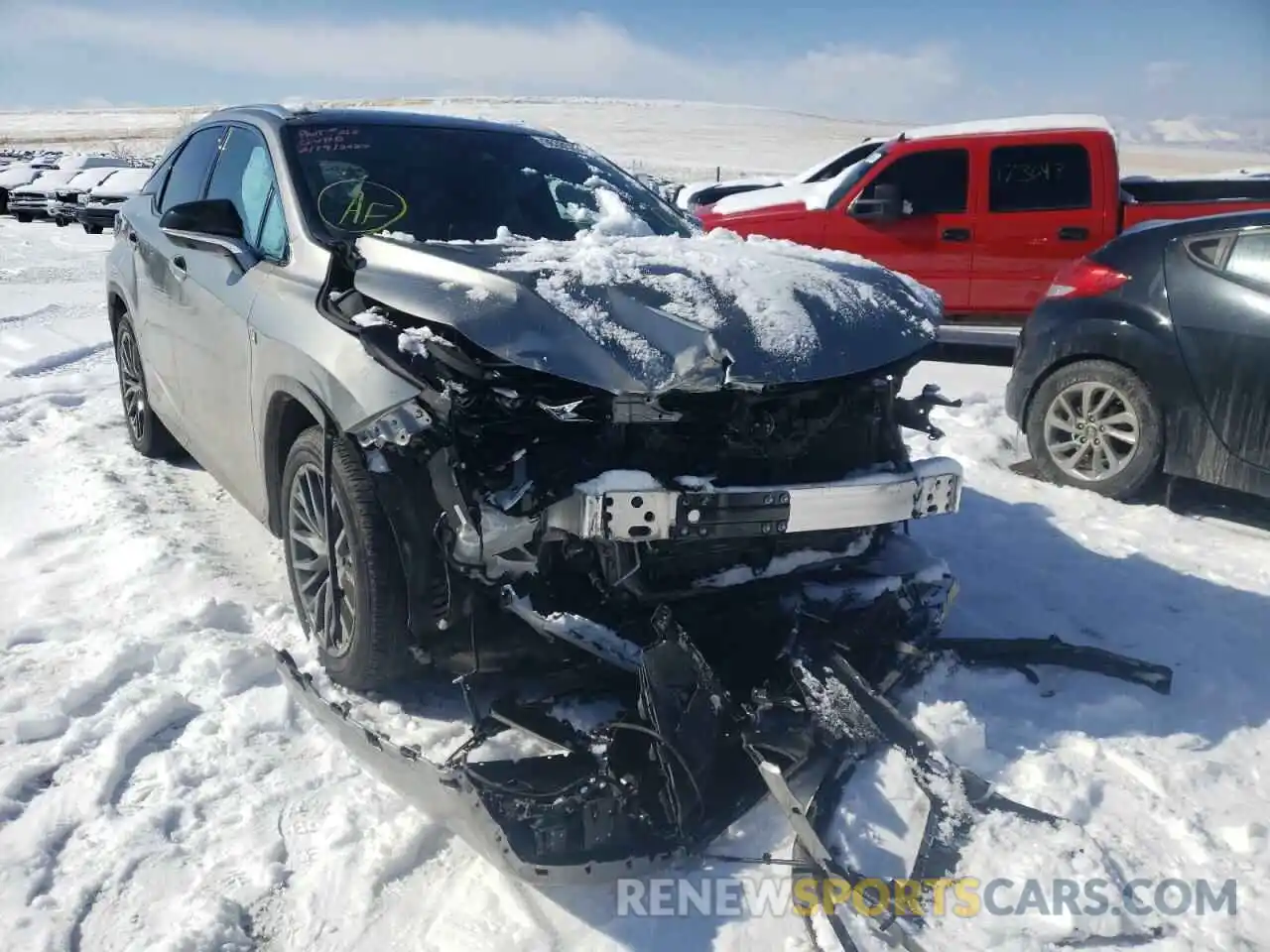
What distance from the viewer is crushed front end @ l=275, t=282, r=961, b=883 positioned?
8.23ft

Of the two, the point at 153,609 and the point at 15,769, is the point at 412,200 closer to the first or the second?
the point at 153,609

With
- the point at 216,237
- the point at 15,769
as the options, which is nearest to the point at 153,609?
the point at 15,769

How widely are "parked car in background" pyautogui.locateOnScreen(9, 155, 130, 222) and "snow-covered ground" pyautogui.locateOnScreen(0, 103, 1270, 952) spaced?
2362 centimetres

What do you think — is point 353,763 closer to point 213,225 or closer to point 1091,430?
point 213,225

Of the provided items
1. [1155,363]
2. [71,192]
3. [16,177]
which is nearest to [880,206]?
[1155,363]

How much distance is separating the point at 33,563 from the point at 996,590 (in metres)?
3.97

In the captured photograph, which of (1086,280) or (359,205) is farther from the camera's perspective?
(1086,280)

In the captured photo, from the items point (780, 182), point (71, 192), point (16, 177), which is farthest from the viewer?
point (16, 177)

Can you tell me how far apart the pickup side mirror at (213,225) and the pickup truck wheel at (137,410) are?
6.04ft

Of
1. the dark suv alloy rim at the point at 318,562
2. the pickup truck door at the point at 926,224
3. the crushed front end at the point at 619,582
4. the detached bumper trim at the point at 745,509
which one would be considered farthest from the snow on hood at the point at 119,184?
the detached bumper trim at the point at 745,509

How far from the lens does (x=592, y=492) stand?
2.54 meters

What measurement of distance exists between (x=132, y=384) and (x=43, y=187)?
23.3 m

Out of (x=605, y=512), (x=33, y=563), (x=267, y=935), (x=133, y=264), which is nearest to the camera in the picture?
(x=267, y=935)

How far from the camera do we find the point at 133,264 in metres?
5.08
